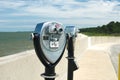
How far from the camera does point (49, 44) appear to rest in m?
4.65

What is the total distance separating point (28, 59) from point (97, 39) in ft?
106

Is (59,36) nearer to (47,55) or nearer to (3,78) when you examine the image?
(47,55)

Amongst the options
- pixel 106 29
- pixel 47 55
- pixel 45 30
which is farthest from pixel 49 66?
pixel 106 29

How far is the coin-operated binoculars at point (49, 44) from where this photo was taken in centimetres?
452

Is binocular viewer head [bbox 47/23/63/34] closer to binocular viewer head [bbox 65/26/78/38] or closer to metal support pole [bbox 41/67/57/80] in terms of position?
metal support pole [bbox 41/67/57/80]

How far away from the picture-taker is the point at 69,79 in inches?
238

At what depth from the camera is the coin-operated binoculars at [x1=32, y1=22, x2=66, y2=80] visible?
178 inches

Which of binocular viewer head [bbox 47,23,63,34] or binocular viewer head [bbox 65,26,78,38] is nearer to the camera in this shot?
binocular viewer head [bbox 47,23,63,34]

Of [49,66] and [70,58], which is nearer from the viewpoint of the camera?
[49,66]

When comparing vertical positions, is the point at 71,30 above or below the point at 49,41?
above

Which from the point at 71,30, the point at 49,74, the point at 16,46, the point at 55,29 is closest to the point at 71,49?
the point at 71,30

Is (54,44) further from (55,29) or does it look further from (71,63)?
(71,63)

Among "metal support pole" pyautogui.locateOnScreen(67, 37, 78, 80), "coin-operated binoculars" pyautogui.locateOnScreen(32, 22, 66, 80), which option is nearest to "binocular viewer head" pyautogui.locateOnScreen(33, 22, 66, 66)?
"coin-operated binoculars" pyautogui.locateOnScreen(32, 22, 66, 80)

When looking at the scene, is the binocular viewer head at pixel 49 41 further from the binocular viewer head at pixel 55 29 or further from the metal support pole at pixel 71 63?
the metal support pole at pixel 71 63
